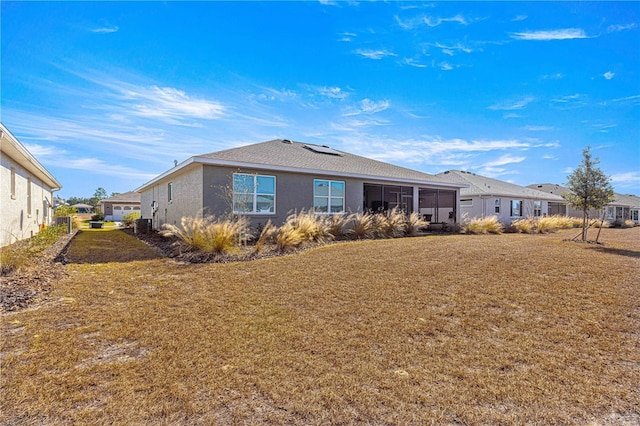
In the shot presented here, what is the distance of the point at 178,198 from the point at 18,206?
5275 millimetres

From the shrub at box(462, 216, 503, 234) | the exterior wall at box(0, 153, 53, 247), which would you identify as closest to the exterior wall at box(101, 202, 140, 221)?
the exterior wall at box(0, 153, 53, 247)

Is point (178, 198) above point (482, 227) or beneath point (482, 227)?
above

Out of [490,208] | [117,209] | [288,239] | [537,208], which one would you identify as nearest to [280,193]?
[288,239]

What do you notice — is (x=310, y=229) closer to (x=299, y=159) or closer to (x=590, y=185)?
(x=299, y=159)

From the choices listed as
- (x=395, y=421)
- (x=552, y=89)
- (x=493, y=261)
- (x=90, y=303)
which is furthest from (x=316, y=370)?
(x=552, y=89)

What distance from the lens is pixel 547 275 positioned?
5945mm

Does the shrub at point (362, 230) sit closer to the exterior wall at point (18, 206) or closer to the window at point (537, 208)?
the exterior wall at point (18, 206)

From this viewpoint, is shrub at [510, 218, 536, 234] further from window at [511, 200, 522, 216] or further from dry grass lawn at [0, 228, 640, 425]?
dry grass lawn at [0, 228, 640, 425]

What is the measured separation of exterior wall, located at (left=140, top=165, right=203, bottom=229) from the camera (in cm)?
1190

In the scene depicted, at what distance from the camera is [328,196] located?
46.7 feet

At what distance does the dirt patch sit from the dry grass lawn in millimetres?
245

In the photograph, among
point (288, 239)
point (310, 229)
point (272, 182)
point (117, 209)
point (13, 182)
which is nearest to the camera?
point (288, 239)

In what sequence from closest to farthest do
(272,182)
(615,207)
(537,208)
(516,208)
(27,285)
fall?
1. (27,285)
2. (272,182)
3. (516,208)
4. (537,208)
5. (615,207)

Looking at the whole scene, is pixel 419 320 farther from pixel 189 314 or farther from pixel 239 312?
pixel 189 314
